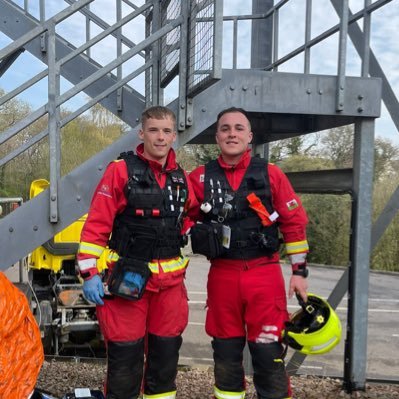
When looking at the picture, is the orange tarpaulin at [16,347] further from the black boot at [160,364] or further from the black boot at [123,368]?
the black boot at [160,364]

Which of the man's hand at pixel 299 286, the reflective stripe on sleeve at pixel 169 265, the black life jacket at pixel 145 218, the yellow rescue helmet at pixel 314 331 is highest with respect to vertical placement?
the black life jacket at pixel 145 218

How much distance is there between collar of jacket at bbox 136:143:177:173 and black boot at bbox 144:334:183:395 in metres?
1.02

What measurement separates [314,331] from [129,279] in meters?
1.19

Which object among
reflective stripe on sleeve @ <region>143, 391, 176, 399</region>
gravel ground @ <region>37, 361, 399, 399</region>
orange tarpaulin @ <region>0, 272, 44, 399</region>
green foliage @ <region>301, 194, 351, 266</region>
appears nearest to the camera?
orange tarpaulin @ <region>0, 272, 44, 399</region>

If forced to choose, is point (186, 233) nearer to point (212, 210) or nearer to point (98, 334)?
point (212, 210)

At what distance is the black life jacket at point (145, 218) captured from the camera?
2947 mm

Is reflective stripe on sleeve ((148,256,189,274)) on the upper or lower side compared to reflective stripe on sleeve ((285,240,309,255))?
lower

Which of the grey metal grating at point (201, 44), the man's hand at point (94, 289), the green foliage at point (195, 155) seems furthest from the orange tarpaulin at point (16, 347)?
the green foliage at point (195, 155)

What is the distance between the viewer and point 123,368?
2.94 metres

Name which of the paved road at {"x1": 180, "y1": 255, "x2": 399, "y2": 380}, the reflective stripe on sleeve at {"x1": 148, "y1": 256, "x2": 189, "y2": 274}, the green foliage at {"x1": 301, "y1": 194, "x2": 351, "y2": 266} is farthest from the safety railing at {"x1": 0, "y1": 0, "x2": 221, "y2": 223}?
the green foliage at {"x1": 301, "y1": 194, "x2": 351, "y2": 266}

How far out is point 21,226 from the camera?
3.11 metres

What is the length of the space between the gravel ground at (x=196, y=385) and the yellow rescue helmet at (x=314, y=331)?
122cm

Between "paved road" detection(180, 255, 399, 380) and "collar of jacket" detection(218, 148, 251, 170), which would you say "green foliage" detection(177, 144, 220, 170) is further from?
"collar of jacket" detection(218, 148, 251, 170)

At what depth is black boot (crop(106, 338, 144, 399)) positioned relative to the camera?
9.58 feet
